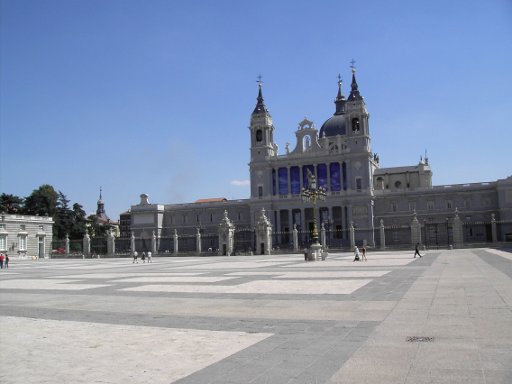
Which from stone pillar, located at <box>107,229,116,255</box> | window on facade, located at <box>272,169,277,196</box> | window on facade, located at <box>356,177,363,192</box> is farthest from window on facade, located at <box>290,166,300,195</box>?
stone pillar, located at <box>107,229,116,255</box>

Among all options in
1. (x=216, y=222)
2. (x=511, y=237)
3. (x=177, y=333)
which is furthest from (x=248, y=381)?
(x=216, y=222)

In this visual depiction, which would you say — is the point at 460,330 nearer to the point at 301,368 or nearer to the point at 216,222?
the point at 301,368

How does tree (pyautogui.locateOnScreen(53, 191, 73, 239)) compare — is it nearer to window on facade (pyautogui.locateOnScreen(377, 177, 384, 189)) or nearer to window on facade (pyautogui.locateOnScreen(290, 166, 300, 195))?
window on facade (pyautogui.locateOnScreen(290, 166, 300, 195))

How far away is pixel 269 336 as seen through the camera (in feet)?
33.3

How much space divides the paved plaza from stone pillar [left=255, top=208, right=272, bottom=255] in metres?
49.6

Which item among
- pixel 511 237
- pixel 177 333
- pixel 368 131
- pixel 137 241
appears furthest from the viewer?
pixel 137 241

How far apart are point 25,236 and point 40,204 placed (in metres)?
22.2

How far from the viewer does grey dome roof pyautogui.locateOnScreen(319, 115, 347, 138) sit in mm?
99256

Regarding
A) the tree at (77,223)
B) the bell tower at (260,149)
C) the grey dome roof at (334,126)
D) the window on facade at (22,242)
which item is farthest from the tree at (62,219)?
the grey dome roof at (334,126)

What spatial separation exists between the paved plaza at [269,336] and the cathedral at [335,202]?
190 ft

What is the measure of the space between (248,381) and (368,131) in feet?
273

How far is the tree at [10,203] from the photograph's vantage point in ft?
305

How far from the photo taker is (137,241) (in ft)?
306

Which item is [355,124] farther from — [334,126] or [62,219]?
[62,219]
